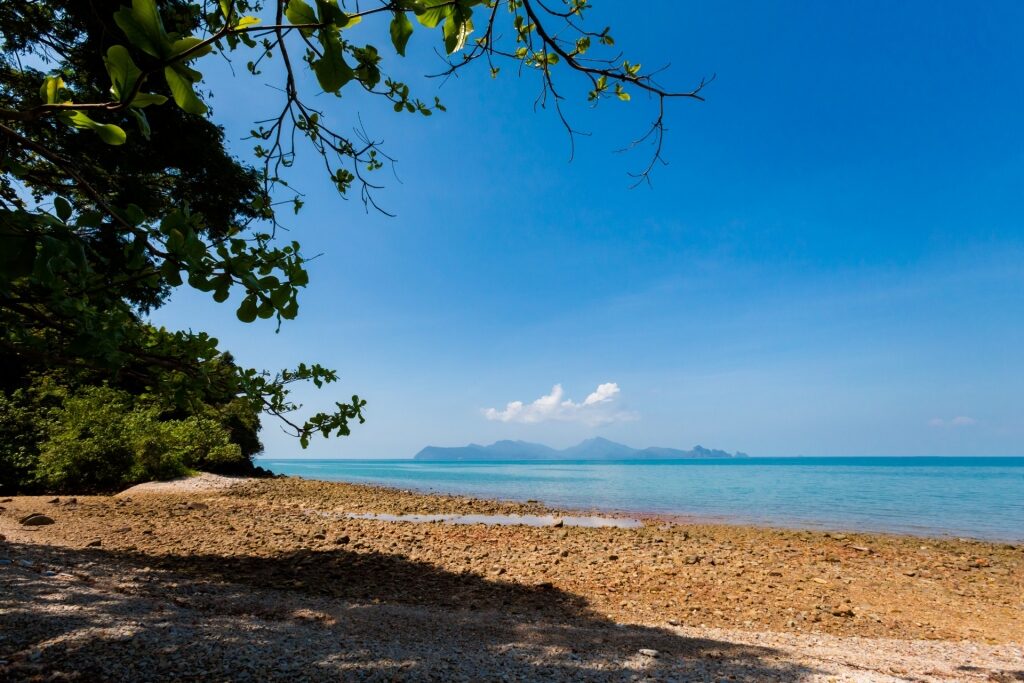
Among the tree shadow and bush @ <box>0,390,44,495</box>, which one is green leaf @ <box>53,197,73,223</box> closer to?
the tree shadow

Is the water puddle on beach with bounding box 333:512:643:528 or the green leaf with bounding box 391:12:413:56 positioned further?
the water puddle on beach with bounding box 333:512:643:528

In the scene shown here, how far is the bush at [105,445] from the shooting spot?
51.5 ft

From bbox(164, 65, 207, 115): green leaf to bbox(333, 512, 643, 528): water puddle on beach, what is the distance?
1569cm

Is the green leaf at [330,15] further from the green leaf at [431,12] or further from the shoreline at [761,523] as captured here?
the shoreline at [761,523]

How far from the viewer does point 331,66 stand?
1.19 meters

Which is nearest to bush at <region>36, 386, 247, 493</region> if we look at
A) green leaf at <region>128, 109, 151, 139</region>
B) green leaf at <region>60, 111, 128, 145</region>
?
green leaf at <region>60, 111, 128, 145</region>

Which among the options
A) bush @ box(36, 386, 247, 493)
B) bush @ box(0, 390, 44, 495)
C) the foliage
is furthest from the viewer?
bush @ box(36, 386, 247, 493)

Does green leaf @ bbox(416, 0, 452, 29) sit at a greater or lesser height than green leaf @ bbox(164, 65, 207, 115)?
greater

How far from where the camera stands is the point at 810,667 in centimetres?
443

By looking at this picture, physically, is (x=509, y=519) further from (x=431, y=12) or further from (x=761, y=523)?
(x=431, y=12)

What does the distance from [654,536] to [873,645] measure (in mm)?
8511

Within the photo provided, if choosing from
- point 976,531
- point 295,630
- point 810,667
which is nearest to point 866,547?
point 976,531

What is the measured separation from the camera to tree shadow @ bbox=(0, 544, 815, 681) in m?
3.68

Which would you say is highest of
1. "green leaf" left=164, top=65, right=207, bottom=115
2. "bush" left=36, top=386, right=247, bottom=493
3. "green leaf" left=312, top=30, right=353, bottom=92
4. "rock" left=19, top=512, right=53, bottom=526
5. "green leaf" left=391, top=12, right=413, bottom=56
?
"green leaf" left=391, top=12, right=413, bottom=56
